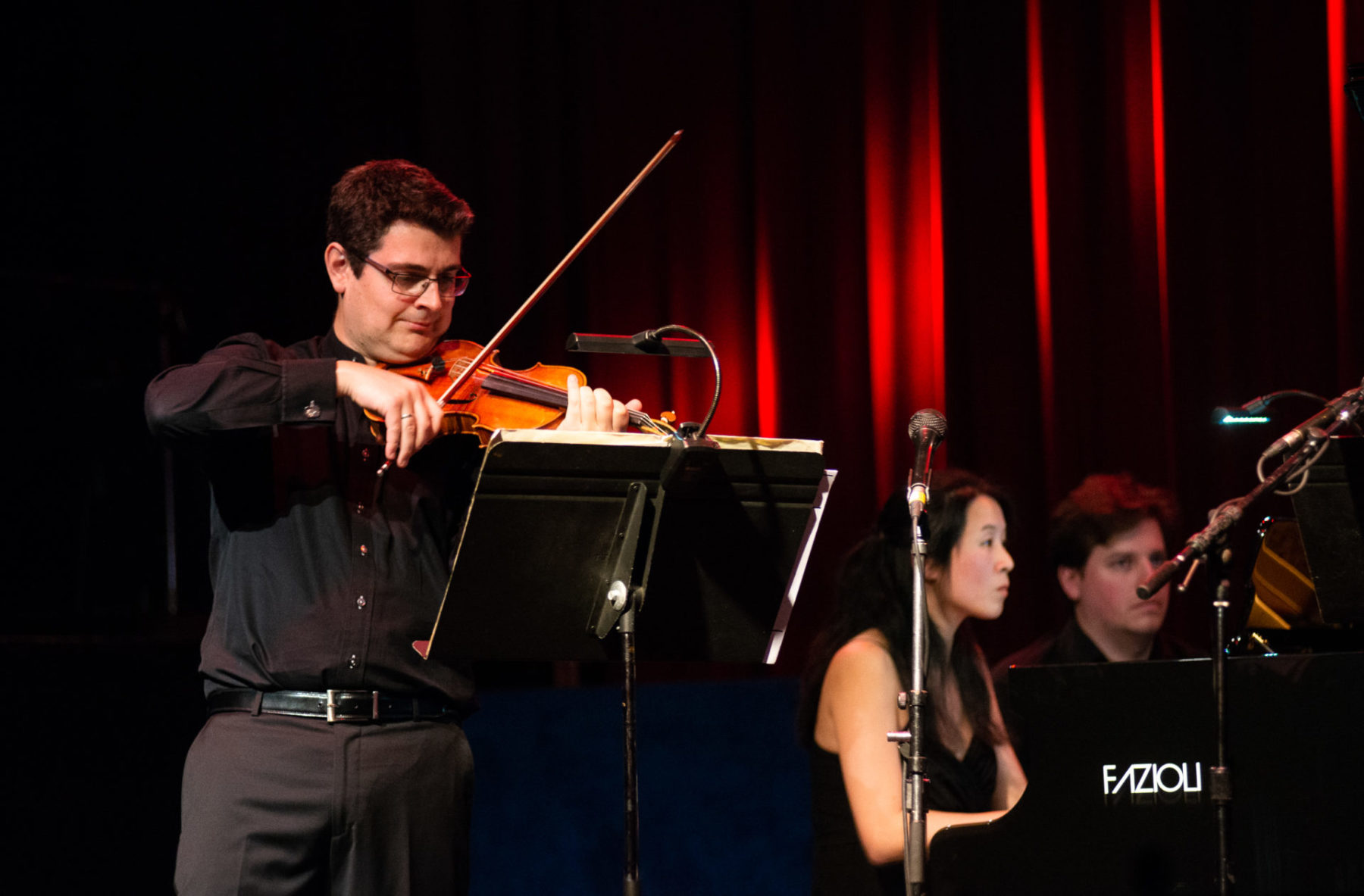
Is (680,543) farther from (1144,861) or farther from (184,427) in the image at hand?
(1144,861)

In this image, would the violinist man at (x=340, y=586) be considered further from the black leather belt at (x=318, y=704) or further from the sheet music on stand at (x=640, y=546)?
the sheet music on stand at (x=640, y=546)

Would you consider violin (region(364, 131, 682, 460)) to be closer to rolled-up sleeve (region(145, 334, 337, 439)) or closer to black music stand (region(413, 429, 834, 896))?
rolled-up sleeve (region(145, 334, 337, 439))

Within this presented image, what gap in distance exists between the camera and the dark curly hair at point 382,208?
227 centimetres

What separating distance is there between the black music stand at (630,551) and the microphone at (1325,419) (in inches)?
26.8

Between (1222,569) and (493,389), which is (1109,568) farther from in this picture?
(493,389)

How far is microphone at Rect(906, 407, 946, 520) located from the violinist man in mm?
447

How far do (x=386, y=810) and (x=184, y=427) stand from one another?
25.8 inches

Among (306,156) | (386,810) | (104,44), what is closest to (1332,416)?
(386,810)

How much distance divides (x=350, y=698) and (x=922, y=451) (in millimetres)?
951

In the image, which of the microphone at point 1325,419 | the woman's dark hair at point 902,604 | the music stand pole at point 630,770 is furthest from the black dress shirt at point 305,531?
the microphone at point 1325,419

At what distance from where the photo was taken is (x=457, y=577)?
1.78m

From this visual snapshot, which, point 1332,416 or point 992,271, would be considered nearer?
point 1332,416

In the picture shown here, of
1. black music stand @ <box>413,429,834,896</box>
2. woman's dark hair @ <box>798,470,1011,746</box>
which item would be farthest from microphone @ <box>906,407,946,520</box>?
woman's dark hair @ <box>798,470,1011,746</box>

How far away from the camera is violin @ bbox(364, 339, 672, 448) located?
224cm
